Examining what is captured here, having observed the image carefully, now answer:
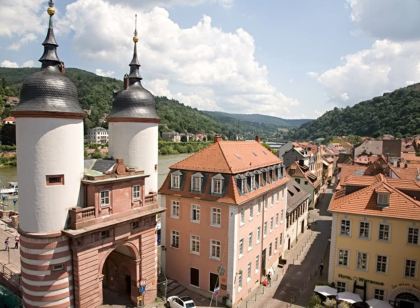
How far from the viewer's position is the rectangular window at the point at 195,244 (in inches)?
1019

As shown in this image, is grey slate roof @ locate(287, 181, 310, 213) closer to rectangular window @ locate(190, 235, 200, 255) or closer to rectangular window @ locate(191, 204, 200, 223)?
rectangular window @ locate(190, 235, 200, 255)

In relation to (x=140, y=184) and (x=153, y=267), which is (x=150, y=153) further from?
(x=153, y=267)

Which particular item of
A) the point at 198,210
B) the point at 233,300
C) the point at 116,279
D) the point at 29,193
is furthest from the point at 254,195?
the point at 29,193

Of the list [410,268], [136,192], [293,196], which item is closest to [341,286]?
[410,268]

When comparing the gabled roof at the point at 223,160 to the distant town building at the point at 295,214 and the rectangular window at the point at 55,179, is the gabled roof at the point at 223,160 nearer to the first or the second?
the distant town building at the point at 295,214

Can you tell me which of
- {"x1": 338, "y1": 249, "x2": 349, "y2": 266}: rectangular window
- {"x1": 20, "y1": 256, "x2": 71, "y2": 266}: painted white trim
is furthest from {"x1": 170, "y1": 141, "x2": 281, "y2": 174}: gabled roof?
{"x1": 20, "y1": 256, "x2": 71, "y2": 266}: painted white trim

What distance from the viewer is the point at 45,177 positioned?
57.3 ft

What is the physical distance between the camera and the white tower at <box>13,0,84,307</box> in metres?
17.2

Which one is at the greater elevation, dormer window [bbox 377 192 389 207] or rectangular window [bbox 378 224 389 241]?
dormer window [bbox 377 192 389 207]

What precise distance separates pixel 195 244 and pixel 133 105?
1167 cm

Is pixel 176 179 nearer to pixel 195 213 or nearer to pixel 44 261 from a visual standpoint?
pixel 195 213

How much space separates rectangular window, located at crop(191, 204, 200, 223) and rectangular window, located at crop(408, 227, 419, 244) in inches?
591

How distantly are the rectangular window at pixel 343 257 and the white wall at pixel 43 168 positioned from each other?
19.6m

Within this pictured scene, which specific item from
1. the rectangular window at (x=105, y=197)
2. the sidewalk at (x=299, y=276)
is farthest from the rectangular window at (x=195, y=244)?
the rectangular window at (x=105, y=197)
